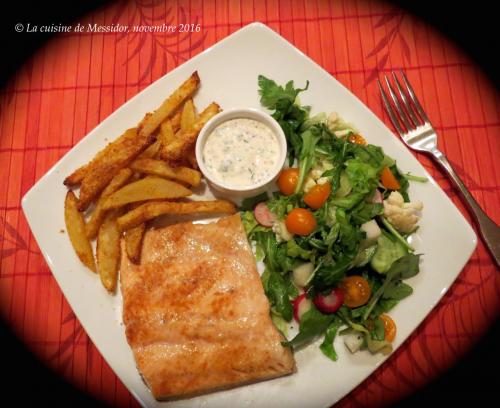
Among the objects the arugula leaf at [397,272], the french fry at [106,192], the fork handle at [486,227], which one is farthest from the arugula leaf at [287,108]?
the fork handle at [486,227]

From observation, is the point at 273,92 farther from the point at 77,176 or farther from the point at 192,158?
the point at 77,176

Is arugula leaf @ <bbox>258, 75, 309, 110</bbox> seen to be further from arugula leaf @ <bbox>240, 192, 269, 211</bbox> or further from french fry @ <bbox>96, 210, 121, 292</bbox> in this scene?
french fry @ <bbox>96, 210, 121, 292</bbox>

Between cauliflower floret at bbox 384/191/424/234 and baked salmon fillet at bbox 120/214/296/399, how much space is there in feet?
3.88

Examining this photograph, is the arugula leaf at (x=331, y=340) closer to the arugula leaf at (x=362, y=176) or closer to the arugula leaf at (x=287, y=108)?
the arugula leaf at (x=362, y=176)

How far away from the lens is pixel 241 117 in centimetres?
371

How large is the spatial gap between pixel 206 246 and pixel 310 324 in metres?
1.01

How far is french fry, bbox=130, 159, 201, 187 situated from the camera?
354cm

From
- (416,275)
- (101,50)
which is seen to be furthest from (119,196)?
(416,275)

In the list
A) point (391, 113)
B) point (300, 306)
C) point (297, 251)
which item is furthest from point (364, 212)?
point (391, 113)

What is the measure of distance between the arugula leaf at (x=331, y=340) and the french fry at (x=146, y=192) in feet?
5.17

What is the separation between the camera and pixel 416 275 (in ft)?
11.8

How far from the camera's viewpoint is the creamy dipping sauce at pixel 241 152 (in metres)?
3.55

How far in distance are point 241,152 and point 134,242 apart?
1116 mm

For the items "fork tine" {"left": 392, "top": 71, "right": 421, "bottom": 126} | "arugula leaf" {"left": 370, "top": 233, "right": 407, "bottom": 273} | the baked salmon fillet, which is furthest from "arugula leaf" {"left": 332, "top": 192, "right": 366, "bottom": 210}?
"fork tine" {"left": 392, "top": 71, "right": 421, "bottom": 126}
